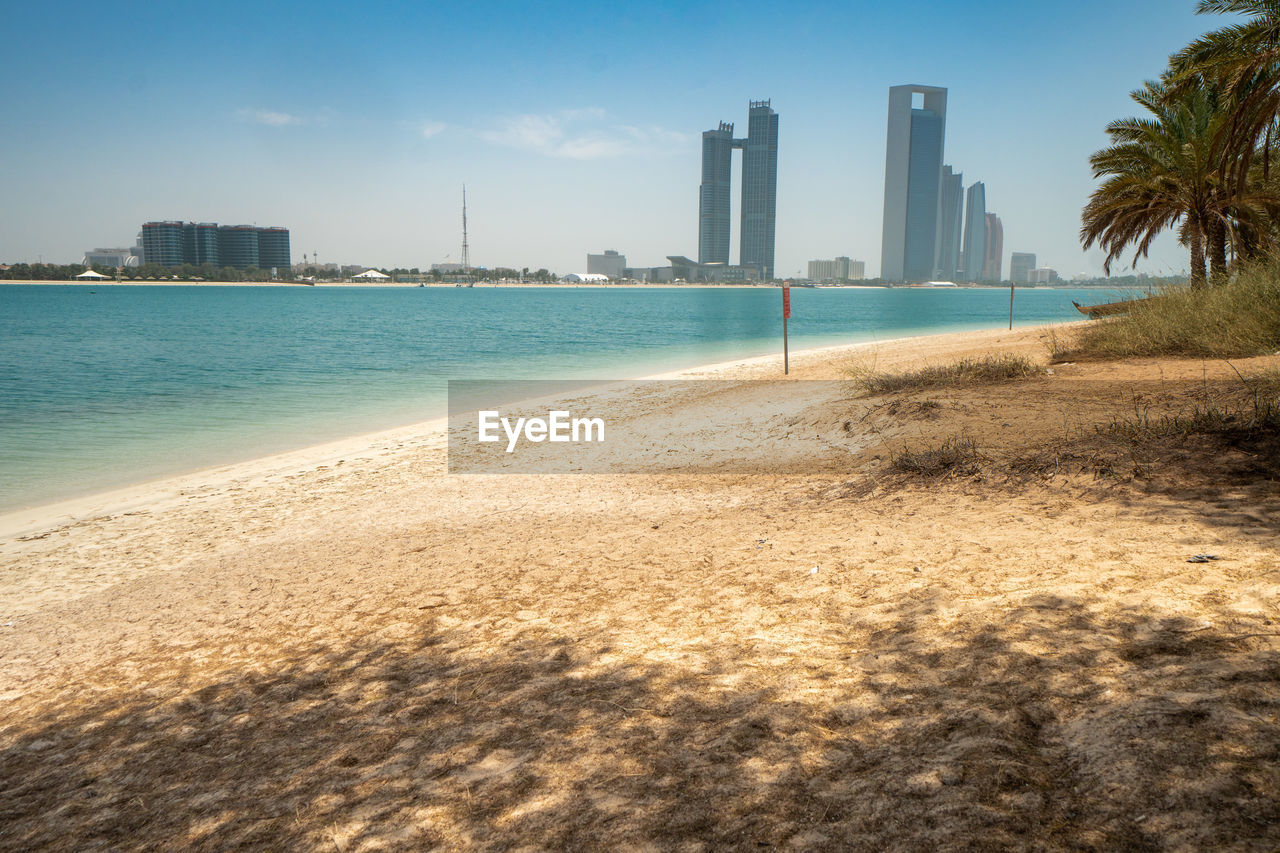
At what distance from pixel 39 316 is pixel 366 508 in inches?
2981

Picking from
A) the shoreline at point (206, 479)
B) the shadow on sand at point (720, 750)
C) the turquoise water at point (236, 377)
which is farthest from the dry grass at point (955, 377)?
the turquoise water at point (236, 377)

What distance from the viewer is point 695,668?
4145 mm

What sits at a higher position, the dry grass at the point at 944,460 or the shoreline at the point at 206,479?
the dry grass at the point at 944,460

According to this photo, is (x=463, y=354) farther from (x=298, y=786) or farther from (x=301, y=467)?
(x=298, y=786)

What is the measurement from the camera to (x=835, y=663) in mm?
4023

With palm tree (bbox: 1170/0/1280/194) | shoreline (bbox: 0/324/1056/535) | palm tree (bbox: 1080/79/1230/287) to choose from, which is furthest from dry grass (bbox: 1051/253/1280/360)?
shoreline (bbox: 0/324/1056/535)

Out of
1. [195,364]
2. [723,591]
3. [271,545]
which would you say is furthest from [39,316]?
[723,591]

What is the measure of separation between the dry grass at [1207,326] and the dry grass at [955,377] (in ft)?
8.13

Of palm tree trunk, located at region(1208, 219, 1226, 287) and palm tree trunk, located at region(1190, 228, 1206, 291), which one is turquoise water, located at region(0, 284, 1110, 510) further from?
palm tree trunk, located at region(1208, 219, 1226, 287)

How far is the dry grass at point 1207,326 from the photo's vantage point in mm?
12188

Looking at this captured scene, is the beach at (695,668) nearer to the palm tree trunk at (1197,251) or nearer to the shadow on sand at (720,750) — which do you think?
the shadow on sand at (720,750)

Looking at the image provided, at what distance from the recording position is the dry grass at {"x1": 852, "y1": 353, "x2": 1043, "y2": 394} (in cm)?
1234

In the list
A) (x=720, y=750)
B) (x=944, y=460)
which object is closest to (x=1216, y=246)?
(x=944, y=460)

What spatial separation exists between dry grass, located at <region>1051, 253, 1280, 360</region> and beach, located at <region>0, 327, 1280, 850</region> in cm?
515
